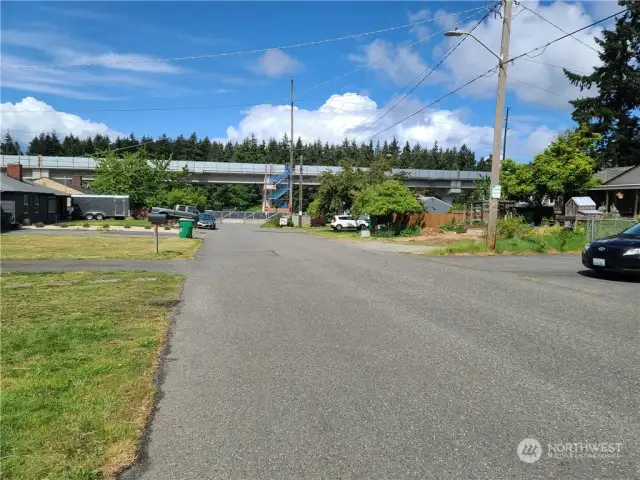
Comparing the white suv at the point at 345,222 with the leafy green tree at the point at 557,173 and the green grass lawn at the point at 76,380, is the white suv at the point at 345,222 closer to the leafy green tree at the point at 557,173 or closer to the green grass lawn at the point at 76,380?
the leafy green tree at the point at 557,173

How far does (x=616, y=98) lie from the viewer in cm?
5500

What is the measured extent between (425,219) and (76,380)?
1459 inches

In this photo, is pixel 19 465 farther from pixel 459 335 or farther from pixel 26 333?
pixel 459 335

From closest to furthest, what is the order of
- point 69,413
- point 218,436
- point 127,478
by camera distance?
point 127,478, point 218,436, point 69,413

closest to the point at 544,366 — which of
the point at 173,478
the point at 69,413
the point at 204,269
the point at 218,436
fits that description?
the point at 218,436

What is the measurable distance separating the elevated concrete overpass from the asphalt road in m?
64.5

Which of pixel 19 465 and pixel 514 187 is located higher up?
pixel 514 187

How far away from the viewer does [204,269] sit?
15258 millimetres

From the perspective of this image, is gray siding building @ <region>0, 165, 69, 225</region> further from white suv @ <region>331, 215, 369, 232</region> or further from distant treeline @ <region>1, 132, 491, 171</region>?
distant treeline @ <region>1, 132, 491, 171</region>

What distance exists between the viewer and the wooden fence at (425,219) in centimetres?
3953

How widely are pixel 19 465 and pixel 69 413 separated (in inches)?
33.0

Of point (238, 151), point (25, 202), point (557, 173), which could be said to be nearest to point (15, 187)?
point (25, 202)

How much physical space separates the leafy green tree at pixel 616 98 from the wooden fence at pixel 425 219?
2243cm

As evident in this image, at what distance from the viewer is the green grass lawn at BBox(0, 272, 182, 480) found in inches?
139
